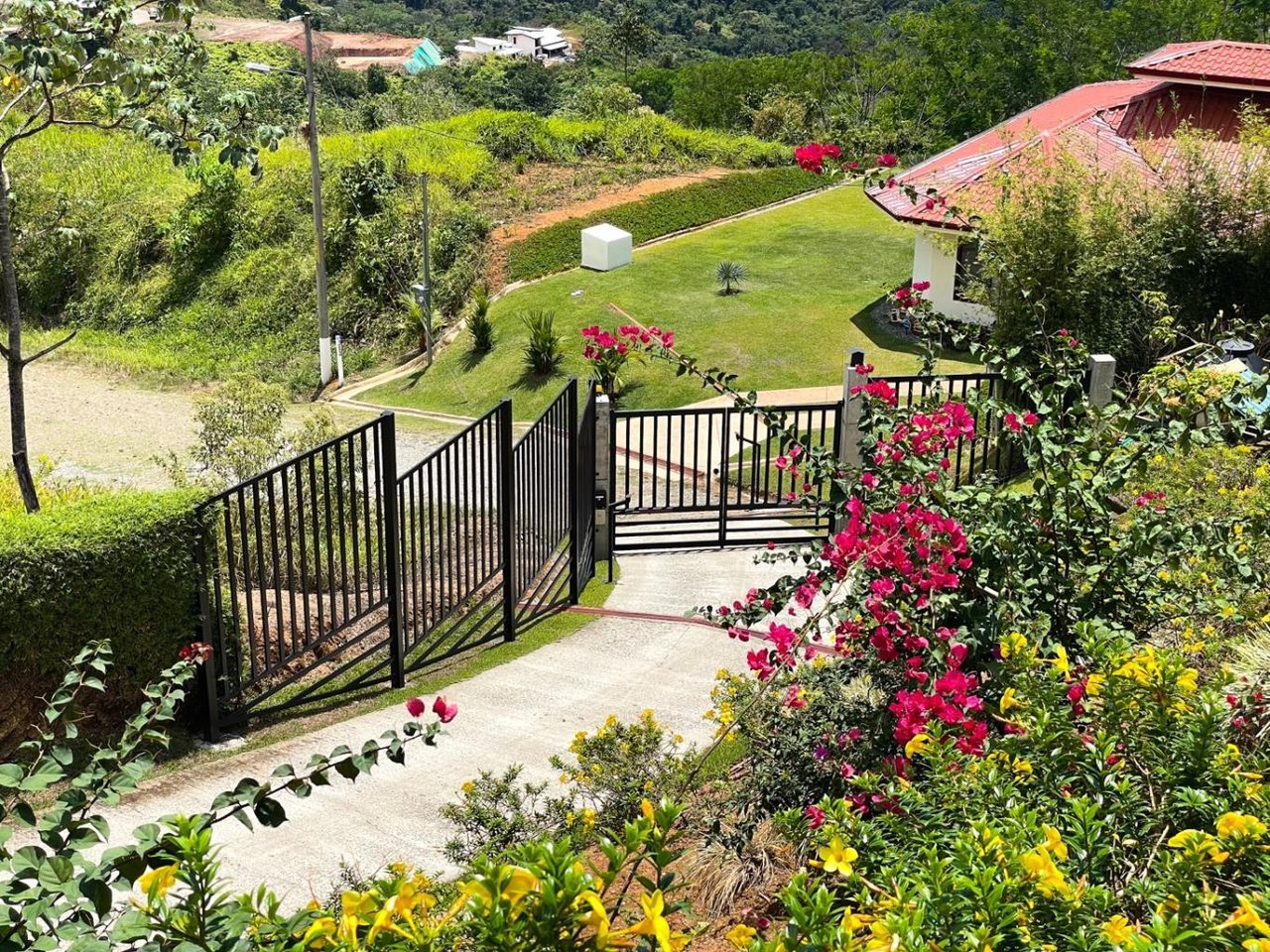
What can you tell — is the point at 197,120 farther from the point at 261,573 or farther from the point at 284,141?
the point at 284,141

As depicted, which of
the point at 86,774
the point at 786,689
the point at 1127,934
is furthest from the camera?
the point at 786,689

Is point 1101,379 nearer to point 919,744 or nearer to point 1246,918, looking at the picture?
point 919,744

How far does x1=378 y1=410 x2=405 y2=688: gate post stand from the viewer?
24.2 ft

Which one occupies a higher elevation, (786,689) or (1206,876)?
(1206,876)

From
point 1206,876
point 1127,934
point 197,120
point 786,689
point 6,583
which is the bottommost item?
point 786,689

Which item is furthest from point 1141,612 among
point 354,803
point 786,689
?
point 354,803

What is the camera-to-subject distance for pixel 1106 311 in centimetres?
1457

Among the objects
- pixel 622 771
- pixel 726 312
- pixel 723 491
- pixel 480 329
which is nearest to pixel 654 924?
pixel 622 771

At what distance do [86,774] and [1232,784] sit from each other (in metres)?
2.90

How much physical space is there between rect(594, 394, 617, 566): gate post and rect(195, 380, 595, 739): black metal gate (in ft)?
0.34

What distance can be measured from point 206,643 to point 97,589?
688mm

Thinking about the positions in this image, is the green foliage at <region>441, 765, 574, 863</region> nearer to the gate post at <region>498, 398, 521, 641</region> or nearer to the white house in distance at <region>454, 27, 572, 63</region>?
the gate post at <region>498, 398, 521, 641</region>

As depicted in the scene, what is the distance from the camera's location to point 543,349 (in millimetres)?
20703

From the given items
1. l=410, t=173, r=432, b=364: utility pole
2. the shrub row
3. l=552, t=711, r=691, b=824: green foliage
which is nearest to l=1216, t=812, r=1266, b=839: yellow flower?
l=552, t=711, r=691, b=824: green foliage
